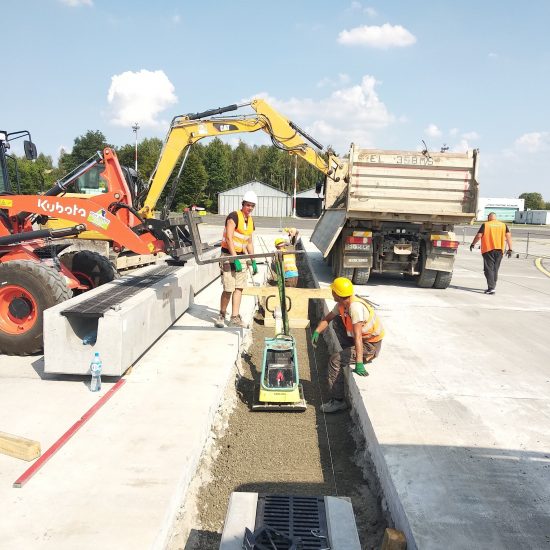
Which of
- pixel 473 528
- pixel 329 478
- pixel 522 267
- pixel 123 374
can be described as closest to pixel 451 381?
pixel 329 478

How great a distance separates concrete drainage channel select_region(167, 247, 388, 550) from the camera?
3582mm

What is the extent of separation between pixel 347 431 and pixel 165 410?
177 centimetres

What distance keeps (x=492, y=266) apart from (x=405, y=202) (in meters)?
2.33

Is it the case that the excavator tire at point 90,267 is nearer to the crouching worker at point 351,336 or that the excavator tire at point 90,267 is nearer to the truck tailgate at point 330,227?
the crouching worker at point 351,336

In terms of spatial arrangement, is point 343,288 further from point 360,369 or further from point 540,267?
point 540,267

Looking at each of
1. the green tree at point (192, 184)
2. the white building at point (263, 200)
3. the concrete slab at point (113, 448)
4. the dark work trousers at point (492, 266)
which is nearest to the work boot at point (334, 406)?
the concrete slab at point (113, 448)

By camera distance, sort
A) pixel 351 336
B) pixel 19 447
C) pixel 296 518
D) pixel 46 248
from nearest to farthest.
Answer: pixel 296 518 < pixel 19 447 < pixel 351 336 < pixel 46 248

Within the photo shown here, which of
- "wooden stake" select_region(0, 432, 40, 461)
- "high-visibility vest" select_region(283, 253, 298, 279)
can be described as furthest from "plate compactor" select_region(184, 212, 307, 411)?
"high-visibility vest" select_region(283, 253, 298, 279)

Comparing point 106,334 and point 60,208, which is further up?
point 60,208

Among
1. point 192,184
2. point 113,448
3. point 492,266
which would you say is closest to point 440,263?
point 492,266

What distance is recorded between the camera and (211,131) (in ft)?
32.6

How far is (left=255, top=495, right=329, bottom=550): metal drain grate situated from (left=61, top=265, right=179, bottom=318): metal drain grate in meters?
2.84

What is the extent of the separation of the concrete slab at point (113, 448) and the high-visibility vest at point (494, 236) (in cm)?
730

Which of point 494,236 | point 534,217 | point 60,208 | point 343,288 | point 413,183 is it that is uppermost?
point 413,183
